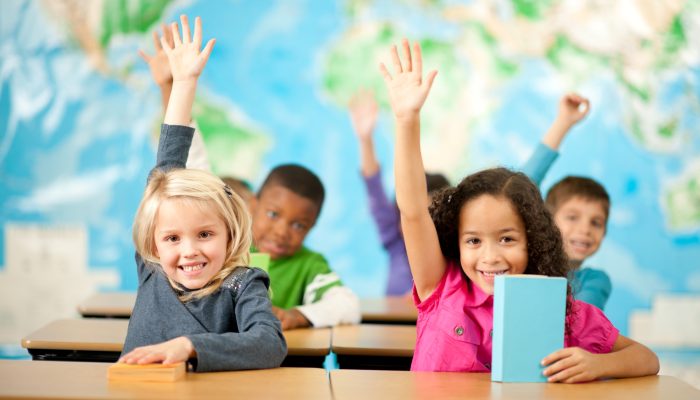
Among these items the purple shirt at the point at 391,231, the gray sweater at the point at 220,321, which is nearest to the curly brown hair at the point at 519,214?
the gray sweater at the point at 220,321

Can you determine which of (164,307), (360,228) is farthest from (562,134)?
(360,228)

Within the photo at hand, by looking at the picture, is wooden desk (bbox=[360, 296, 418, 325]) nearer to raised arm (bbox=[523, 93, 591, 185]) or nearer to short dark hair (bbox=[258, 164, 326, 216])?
short dark hair (bbox=[258, 164, 326, 216])

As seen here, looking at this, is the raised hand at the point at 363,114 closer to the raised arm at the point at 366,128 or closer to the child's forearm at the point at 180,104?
the raised arm at the point at 366,128

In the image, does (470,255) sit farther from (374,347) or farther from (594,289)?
(594,289)

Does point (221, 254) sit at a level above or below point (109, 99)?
below

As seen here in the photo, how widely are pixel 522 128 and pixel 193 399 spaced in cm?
472

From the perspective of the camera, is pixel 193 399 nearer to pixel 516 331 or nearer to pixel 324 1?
pixel 516 331

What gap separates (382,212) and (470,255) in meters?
2.59

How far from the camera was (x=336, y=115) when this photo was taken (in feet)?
19.6

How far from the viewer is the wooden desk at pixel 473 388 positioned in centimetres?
178

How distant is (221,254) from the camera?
216cm

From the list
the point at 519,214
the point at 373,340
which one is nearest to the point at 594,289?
the point at 373,340

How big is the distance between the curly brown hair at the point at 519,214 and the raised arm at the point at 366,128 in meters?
2.27

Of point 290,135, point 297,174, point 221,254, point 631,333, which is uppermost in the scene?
point 290,135
